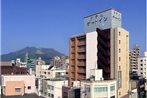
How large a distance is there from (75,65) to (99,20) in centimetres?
949

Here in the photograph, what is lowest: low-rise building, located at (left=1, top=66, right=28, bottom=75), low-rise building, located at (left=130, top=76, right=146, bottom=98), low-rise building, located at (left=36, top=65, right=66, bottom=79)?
low-rise building, located at (left=130, top=76, right=146, bottom=98)

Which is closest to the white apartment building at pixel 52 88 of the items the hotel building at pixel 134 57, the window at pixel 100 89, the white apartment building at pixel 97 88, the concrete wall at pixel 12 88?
the concrete wall at pixel 12 88

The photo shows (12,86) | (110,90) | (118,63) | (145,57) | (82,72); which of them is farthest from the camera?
(145,57)

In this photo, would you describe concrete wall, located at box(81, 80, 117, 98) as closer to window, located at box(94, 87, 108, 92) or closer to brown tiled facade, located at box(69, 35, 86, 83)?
window, located at box(94, 87, 108, 92)

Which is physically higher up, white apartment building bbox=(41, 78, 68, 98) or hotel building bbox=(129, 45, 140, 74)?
hotel building bbox=(129, 45, 140, 74)

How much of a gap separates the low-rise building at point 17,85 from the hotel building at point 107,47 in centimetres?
835

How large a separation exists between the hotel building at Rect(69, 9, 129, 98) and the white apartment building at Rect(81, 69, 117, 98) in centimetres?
536

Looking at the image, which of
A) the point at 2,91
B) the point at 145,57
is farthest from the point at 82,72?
the point at 145,57

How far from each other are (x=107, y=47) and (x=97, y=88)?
10307 millimetres

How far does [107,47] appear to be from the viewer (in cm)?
3903

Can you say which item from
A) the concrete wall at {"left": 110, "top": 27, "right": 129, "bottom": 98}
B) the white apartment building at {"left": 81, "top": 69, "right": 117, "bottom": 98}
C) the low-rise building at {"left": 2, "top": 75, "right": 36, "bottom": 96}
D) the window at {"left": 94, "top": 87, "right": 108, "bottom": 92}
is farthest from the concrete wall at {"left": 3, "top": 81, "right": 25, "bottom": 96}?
the window at {"left": 94, "top": 87, "right": 108, "bottom": 92}

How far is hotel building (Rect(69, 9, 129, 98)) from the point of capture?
3762 cm

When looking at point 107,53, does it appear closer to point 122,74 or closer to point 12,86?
point 122,74

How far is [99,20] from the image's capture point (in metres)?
41.1
